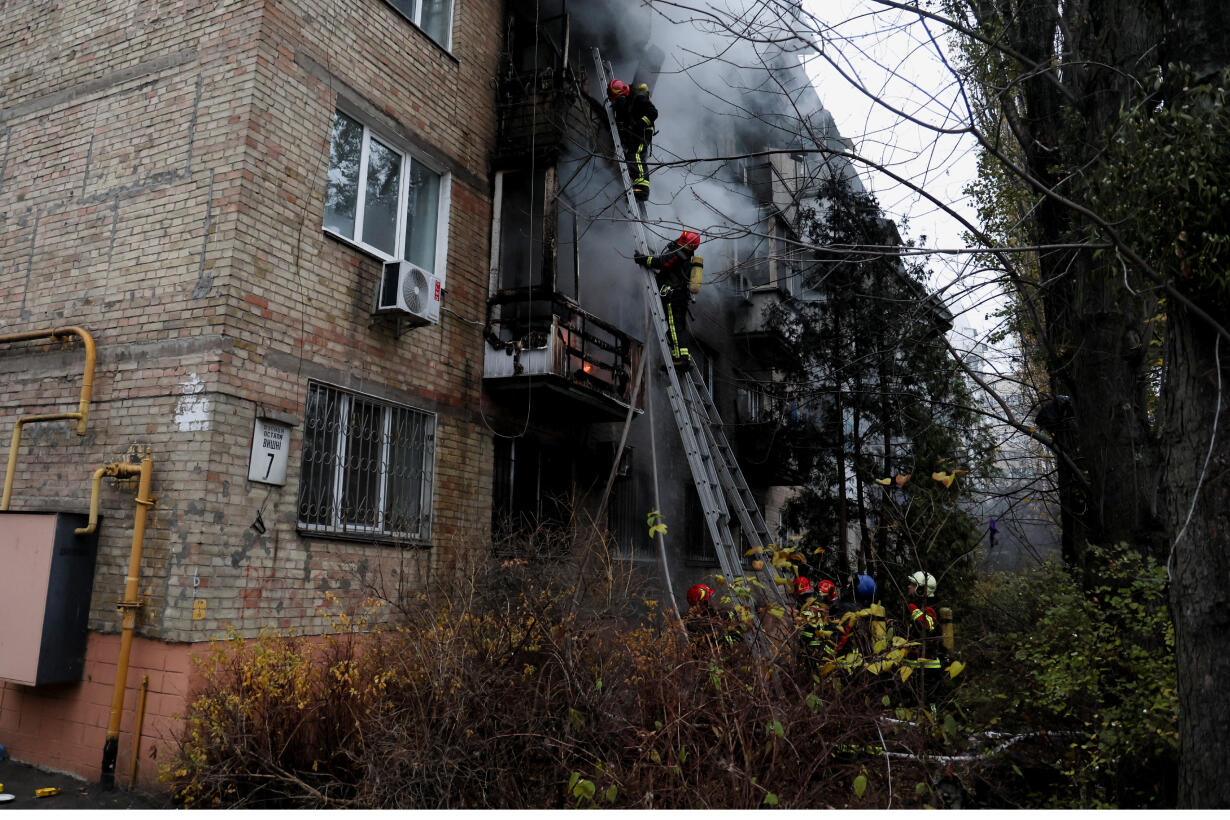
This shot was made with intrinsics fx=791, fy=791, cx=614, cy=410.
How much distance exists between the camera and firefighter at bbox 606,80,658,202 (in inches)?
377

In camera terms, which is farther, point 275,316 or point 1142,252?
point 275,316

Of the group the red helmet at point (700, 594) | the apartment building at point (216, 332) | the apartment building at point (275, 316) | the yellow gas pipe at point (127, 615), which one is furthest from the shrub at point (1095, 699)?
the yellow gas pipe at point (127, 615)

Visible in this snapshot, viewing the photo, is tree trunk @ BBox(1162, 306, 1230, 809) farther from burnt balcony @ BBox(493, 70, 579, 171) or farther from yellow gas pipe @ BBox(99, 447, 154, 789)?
burnt balcony @ BBox(493, 70, 579, 171)

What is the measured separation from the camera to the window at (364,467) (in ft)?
22.0

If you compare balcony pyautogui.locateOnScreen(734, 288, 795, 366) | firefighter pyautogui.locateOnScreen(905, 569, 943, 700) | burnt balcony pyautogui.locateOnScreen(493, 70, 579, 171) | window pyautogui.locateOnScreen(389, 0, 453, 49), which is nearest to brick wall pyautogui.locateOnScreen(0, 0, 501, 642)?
window pyautogui.locateOnScreen(389, 0, 453, 49)

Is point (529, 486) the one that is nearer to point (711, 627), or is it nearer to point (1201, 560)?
point (711, 627)

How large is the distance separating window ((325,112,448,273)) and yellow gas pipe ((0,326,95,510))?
2.18 meters

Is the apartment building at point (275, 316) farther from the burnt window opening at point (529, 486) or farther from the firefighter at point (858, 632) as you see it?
the firefighter at point (858, 632)

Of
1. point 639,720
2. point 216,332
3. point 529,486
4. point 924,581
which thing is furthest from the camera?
point 529,486

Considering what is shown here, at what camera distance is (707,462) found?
7984 millimetres

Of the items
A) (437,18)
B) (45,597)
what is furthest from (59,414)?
(437,18)

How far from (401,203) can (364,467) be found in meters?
2.74

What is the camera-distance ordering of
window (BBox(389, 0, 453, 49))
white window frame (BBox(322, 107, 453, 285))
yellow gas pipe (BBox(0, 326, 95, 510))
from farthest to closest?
window (BBox(389, 0, 453, 49)) < white window frame (BBox(322, 107, 453, 285)) < yellow gas pipe (BBox(0, 326, 95, 510))

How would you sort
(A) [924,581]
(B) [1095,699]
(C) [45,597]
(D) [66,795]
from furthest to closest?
(C) [45,597] → (A) [924,581] → (D) [66,795] → (B) [1095,699]
